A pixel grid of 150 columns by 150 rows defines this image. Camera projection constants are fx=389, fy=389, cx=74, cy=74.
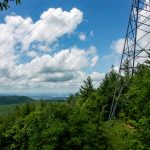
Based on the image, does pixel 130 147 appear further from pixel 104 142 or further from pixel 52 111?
pixel 52 111

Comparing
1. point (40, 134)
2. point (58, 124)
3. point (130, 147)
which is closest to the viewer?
point (130, 147)

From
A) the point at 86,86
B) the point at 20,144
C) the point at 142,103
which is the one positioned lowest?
the point at 20,144

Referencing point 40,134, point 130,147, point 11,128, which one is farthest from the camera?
point 11,128

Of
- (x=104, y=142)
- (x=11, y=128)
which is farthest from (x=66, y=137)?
(x=11, y=128)

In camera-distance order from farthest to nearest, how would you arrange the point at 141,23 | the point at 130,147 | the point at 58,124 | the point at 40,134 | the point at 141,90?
the point at 40,134
the point at 58,124
the point at 141,23
the point at 141,90
the point at 130,147

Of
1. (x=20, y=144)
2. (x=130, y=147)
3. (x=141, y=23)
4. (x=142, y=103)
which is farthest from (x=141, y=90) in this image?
(x=20, y=144)

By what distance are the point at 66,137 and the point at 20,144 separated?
39865 mm

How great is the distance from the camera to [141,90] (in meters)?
19.4

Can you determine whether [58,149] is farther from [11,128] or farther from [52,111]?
[11,128]

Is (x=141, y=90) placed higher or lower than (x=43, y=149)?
higher

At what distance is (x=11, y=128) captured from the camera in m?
84.2

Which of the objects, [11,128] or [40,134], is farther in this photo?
[11,128]

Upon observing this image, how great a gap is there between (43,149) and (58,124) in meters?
2.68

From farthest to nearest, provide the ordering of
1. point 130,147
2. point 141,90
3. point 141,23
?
point 141,23 < point 141,90 < point 130,147
